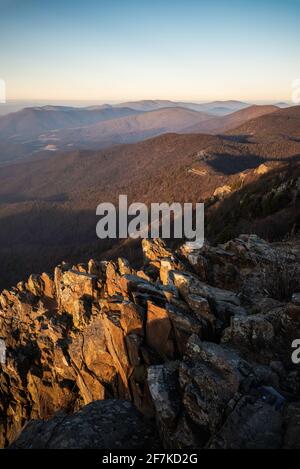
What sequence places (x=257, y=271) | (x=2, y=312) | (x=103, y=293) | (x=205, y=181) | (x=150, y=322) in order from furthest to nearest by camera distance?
(x=205, y=181), (x=2, y=312), (x=103, y=293), (x=257, y=271), (x=150, y=322)

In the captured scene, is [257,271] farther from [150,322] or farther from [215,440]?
[215,440]

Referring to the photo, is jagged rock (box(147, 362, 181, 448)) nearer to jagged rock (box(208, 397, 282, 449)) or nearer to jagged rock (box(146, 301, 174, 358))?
jagged rock (box(208, 397, 282, 449))

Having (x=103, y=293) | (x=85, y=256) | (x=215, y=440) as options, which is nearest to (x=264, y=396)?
(x=215, y=440)
